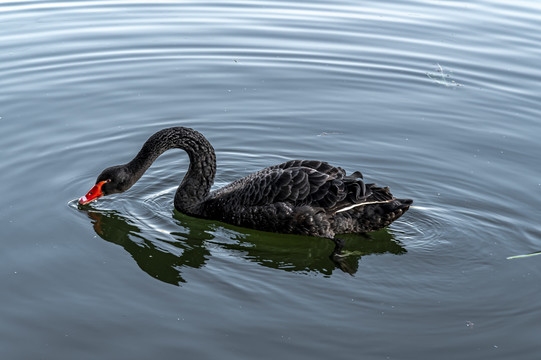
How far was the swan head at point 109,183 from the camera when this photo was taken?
6555 mm

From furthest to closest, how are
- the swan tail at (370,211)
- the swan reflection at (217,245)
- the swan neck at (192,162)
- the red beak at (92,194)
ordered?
the swan neck at (192,162) → the red beak at (92,194) → the swan tail at (370,211) → the swan reflection at (217,245)

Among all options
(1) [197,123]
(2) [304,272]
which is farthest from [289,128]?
(2) [304,272]

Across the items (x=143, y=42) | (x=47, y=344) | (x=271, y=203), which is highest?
(x=143, y=42)

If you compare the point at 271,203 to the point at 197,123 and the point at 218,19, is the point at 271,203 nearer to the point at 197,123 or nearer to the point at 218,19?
the point at 197,123

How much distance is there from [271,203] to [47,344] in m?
2.42

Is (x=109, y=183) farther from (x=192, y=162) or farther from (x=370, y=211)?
(x=370, y=211)

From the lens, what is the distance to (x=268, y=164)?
7.72 meters

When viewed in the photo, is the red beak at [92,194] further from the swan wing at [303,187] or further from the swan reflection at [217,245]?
the swan wing at [303,187]

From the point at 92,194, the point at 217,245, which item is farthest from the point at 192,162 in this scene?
the point at 217,245

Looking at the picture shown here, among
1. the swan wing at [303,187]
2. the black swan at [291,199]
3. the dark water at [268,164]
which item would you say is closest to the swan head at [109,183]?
the black swan at [291,199]

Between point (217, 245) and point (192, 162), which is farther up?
point (192, 162)

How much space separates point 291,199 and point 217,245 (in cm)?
76

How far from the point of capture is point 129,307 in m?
5.00

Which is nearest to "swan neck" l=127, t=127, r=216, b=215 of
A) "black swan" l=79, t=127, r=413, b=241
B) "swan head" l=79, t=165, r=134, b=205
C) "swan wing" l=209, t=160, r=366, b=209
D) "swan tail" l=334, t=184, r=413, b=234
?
"black swan" l=79, t=127, r=413, b=241
